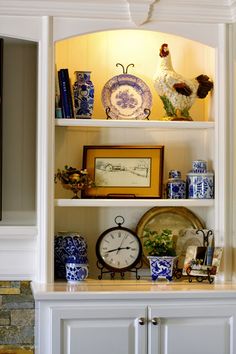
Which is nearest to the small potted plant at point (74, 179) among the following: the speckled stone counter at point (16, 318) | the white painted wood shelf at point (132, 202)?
the white painted wood shelf at point (132, 202)

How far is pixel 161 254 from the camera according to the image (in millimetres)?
3320

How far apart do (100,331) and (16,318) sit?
0.58 meters

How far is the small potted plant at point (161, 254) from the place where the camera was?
10.8ft

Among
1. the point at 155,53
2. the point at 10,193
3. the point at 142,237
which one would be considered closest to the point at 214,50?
the point at 155,53

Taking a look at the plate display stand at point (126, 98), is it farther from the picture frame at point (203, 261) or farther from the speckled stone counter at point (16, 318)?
the speckled stone counter at point (16, 318)

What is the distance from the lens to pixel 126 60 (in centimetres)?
357

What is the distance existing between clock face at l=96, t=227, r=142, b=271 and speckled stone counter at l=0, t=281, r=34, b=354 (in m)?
0.40

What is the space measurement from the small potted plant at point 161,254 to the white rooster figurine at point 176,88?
0.60 meters

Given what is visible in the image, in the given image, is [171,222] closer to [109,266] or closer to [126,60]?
[109,266]

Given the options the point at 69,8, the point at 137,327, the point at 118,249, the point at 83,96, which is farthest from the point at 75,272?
the point at 69,8

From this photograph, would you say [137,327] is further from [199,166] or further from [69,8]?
[69,8]

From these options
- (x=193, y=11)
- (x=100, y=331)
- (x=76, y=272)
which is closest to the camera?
(x=100, y=331)

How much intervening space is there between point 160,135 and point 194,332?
1051 millimetres

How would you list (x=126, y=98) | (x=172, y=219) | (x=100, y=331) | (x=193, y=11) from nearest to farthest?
1. (x=100, y=331)
2. (x=193, y=11)
3. (x=126, y=98)
4. (x=172, y=219)
